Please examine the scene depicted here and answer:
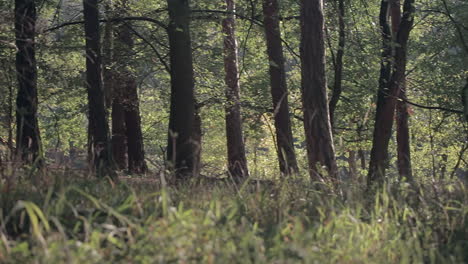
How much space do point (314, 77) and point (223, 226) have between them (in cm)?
598

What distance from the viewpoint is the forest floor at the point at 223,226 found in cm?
377

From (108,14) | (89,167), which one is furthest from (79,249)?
(108,14)

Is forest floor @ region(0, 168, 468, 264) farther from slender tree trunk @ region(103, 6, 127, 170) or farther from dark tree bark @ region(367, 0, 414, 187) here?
slender tree trunk @ region(103, 6, 127, 170)

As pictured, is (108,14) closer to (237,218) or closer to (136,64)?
(136,64)

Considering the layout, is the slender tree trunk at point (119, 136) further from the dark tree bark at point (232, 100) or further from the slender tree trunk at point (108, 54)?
the dark tree bark at point (232, 100)

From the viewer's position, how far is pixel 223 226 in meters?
4.49

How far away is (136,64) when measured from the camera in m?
19.9

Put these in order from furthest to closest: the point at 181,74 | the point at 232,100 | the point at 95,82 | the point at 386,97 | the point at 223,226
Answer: the point at 232,100 < the point at 386,97 < the point at 95,82 < the point at 181,74 < the point at 223,226

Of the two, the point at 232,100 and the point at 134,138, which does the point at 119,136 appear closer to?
the point at 134,138

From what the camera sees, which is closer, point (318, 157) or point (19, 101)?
point (318, 157)

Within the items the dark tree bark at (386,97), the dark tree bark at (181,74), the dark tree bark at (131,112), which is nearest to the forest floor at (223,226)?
the dark tree bark at (181,74)

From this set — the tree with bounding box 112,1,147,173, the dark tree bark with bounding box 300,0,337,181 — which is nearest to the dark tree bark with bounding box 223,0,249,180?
the tree with bounding box 112,1,147,173

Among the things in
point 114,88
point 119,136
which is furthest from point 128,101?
point 119,136

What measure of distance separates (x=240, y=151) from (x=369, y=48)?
5.29 m
